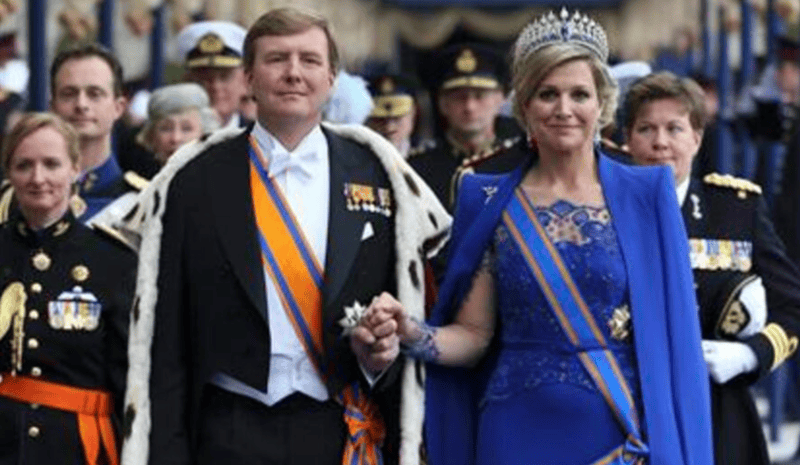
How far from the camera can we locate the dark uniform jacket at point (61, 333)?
309 inches

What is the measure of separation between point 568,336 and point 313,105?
0.83m

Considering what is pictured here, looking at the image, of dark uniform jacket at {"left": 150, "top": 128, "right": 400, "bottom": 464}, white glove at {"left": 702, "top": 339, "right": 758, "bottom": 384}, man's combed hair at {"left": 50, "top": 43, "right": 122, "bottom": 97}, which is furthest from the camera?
man's combed hair at {"left": 50, "top": 43, "right": 122, "bottom": 97}

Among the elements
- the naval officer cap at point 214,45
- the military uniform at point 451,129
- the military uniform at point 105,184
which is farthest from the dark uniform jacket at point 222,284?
the naval officer cap at point 214,45

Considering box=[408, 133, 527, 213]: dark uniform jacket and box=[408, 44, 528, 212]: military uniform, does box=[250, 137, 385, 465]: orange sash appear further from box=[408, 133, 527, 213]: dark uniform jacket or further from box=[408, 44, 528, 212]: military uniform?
box=[408, 44, 528, 212]: military uniform

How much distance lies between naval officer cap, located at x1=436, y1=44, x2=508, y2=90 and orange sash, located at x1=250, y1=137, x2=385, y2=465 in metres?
4.57

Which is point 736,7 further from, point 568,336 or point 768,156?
point 568,336

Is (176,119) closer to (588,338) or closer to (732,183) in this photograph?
(732,183)

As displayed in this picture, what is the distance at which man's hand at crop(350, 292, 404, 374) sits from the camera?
677cm

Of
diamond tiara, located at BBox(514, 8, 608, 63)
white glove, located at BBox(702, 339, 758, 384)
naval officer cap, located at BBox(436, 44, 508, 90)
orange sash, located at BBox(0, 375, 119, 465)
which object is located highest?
naval officer cap, located at BBox(436, 44, 508, 90)

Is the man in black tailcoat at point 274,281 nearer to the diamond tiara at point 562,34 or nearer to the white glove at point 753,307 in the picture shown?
the diamond tiara at point 562,34

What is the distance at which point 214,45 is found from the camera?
38.3 feet

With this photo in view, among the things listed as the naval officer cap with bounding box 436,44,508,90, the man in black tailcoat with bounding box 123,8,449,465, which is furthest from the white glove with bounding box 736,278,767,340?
the naval officer cap with bounding box 436,44,508,90

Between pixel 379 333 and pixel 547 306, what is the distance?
398 mm

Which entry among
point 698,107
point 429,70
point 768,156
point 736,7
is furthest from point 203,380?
point 736,7
